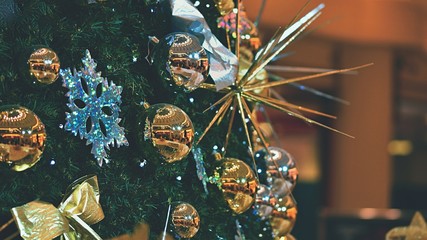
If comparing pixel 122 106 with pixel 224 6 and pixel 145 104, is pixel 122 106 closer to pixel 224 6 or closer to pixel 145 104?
pixel 145 104

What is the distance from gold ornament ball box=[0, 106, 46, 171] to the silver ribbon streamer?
1.08ft

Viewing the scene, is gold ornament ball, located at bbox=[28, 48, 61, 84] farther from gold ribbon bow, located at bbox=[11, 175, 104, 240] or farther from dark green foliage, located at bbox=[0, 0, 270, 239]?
gold ribbon bow, located at bbox=[11, 175, 104, 240]

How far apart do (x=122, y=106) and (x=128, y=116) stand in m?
0.02

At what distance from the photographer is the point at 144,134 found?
1075 millimetres

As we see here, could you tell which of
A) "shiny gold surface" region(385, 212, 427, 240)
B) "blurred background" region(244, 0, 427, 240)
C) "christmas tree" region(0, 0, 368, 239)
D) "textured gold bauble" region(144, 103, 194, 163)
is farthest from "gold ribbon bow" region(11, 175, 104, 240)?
"blurred background" region(244, 0, 427, 240)

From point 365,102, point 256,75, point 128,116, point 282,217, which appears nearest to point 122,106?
point 128,116

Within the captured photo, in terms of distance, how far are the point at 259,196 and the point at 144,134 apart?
1.06 ft

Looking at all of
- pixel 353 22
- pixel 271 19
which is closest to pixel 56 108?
pixel 271 19

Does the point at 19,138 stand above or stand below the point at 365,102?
above

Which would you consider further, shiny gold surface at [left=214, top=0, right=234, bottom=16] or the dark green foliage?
shiny gold surface at [left=214, top=0, right=234, bottom=16]

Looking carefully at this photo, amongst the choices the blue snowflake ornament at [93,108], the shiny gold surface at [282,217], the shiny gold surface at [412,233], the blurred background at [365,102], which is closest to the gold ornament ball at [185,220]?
the blue snowflake ornament at [93,108]

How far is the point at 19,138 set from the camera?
35.7 inches

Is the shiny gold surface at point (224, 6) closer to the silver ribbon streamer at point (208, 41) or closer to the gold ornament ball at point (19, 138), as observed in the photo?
the silver ribbon streamer at point (208, 41)

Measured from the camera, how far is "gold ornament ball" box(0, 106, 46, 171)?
2.96 feet
